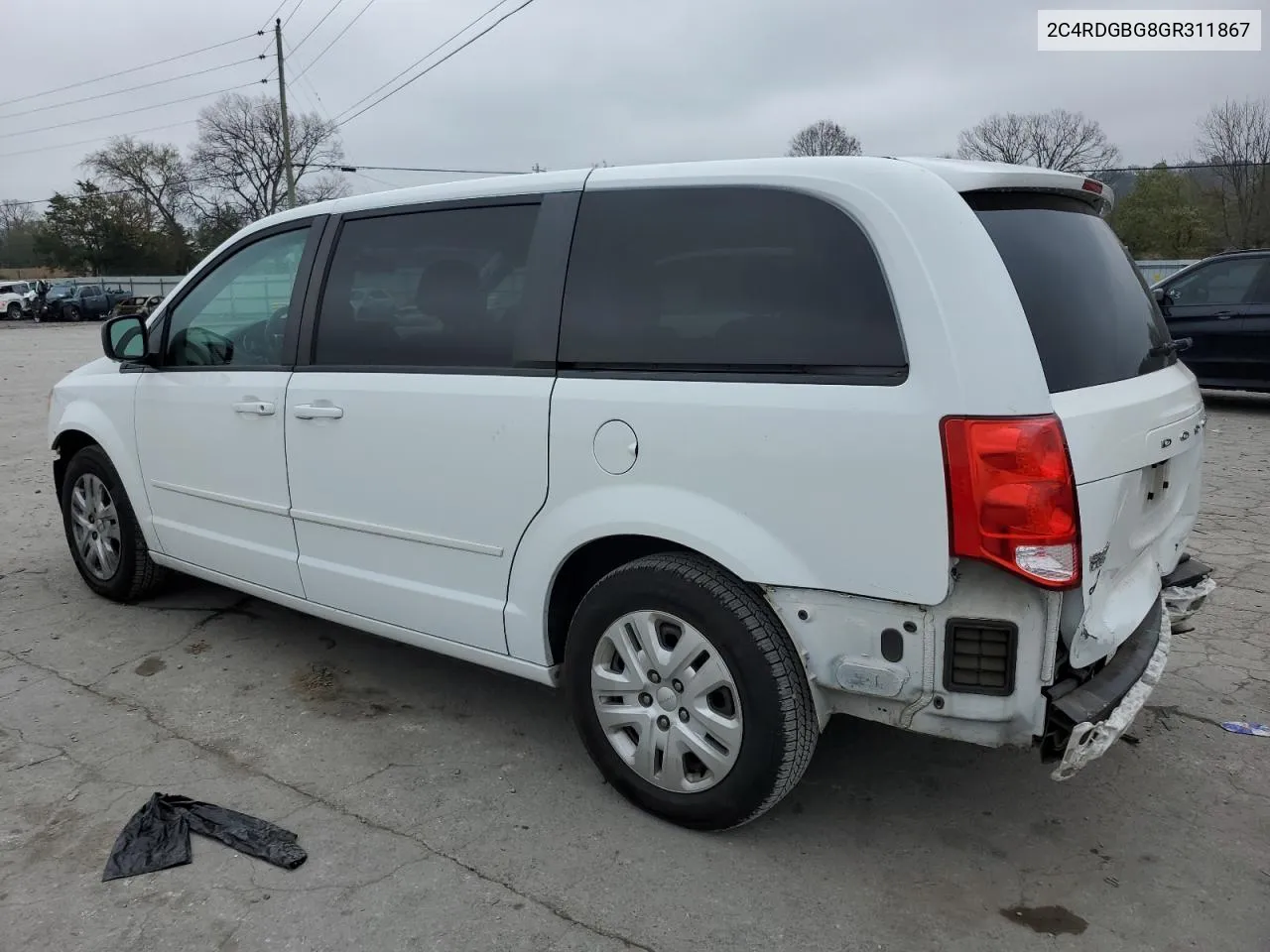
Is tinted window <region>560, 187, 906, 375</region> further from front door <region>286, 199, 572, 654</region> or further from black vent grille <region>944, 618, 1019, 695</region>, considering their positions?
black vent grille <region>944, 618, 1019, 695</region>

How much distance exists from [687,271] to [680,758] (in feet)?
4.58

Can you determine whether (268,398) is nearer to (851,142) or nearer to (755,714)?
(755,714)

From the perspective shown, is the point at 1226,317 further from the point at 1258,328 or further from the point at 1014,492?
the point at 1014,492

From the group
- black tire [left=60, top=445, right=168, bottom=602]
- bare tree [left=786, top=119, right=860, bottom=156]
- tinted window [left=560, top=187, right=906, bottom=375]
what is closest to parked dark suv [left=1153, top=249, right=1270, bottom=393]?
tinted window [left=560, top=187, right=906, bottom=375]

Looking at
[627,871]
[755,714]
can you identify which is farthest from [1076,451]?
[627,871]

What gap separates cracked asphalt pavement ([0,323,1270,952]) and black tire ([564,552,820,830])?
0.50ft

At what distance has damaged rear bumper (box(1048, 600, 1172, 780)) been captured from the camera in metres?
2.32

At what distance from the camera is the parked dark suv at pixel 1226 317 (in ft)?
33.3

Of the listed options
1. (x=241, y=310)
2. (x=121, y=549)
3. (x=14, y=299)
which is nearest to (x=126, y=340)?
(x=241, y=310)

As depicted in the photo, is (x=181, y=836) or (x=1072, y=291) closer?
(x=1072, y=291)

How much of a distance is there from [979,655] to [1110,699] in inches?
16.0

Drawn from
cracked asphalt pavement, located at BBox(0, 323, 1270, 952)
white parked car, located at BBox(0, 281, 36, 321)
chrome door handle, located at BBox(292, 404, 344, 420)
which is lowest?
cracked asphalt pavement, located at BBox(0, 323, 1270, 952)

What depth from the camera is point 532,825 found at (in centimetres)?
290

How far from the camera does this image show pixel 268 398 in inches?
146
